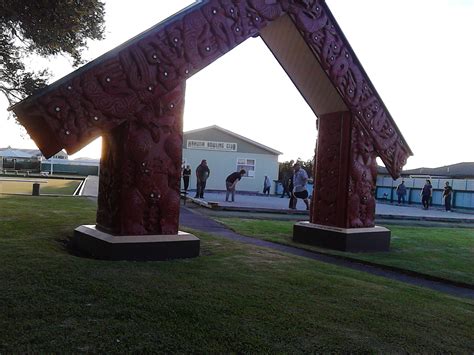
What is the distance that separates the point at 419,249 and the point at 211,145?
25282 mm

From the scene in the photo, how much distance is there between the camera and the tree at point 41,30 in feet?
30.5

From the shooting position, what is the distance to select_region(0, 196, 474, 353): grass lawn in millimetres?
3116

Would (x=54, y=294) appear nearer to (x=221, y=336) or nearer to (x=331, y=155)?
(x=221, y=336)

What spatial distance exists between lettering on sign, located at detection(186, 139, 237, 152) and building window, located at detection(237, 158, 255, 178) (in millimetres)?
1013

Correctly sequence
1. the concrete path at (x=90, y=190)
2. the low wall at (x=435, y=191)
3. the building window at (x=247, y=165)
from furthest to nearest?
the building window at (x=247, y=165) < the low wall at (x=435, y=191) < the concrete path at (x=90, y=190)

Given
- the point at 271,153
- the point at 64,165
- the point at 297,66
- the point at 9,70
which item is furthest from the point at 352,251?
the point at 64,165

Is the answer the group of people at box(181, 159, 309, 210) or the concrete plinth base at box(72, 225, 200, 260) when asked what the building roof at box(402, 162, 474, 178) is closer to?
the group of people at box(181, 159, 309, 210)

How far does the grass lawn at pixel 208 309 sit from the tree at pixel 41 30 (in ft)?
18.7

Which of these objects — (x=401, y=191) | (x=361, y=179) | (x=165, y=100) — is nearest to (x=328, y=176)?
(x=361, y=179)

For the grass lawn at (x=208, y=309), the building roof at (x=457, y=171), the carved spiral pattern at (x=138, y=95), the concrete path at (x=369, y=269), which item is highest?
the building roof at (x=457, y=171)

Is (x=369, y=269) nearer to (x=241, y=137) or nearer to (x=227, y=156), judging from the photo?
(x=227, y=156)

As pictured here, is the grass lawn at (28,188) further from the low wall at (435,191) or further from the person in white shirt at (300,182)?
the low wall at (435,191)

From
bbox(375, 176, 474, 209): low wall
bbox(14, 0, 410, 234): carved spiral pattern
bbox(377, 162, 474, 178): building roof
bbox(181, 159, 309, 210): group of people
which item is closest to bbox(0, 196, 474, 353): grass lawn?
bbox(14, 0, 410, 234): carved spiral pattern

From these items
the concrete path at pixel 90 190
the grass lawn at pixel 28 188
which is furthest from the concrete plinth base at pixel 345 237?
the grass lawn at pixel 28 188
